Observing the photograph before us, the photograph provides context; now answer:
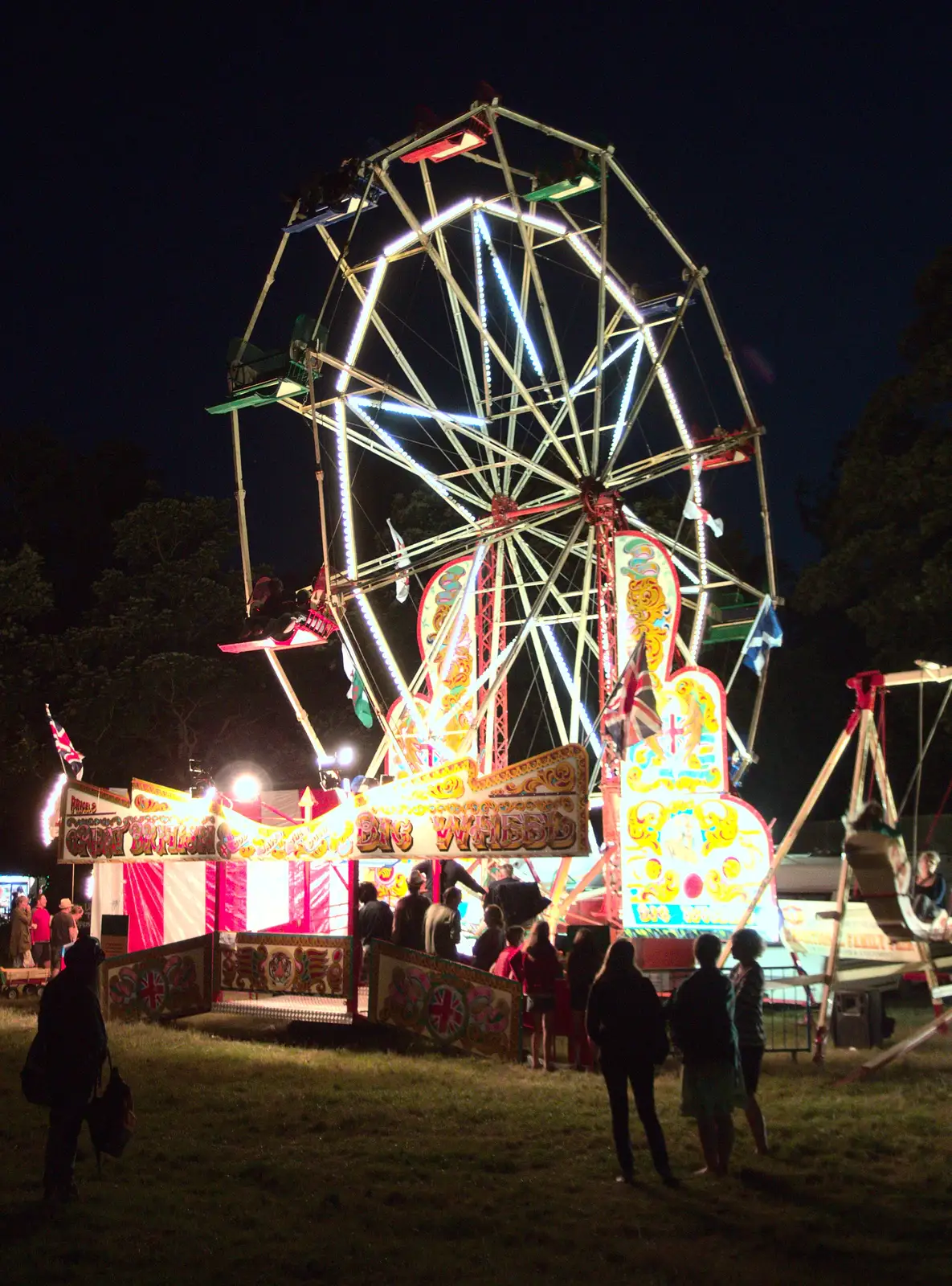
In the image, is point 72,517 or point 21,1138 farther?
point 72,517

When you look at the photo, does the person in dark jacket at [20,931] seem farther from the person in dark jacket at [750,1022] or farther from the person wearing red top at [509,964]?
the person in dark jacket at [750,1022]

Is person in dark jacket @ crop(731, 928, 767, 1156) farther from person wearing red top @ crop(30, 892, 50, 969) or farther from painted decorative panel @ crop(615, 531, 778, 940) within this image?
person wearing red top @ crop(30, 892, 50, 969)

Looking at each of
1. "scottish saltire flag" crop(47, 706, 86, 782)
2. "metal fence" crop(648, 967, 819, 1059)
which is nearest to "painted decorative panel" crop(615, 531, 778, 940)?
"metal fence" crop(648, 967, 819, 1059)

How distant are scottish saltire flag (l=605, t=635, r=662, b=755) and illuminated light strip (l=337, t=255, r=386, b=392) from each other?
19.1ft

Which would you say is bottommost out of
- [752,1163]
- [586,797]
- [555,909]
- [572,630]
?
[752,1163]

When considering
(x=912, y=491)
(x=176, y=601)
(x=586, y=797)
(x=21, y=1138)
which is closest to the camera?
(x=21, y=1138)

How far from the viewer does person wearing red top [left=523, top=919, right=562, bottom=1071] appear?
34.8ft

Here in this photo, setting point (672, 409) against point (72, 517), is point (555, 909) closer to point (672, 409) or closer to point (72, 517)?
point (672, 409)

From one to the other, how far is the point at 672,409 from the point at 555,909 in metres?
6.57

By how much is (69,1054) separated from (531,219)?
12.3m

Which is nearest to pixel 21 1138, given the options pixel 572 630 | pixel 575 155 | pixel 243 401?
pixel 243 401

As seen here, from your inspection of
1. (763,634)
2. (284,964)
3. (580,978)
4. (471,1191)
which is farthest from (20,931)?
(471,1191)

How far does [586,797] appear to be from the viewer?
11438 millimetres

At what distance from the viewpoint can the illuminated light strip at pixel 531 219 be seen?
1565 cm
